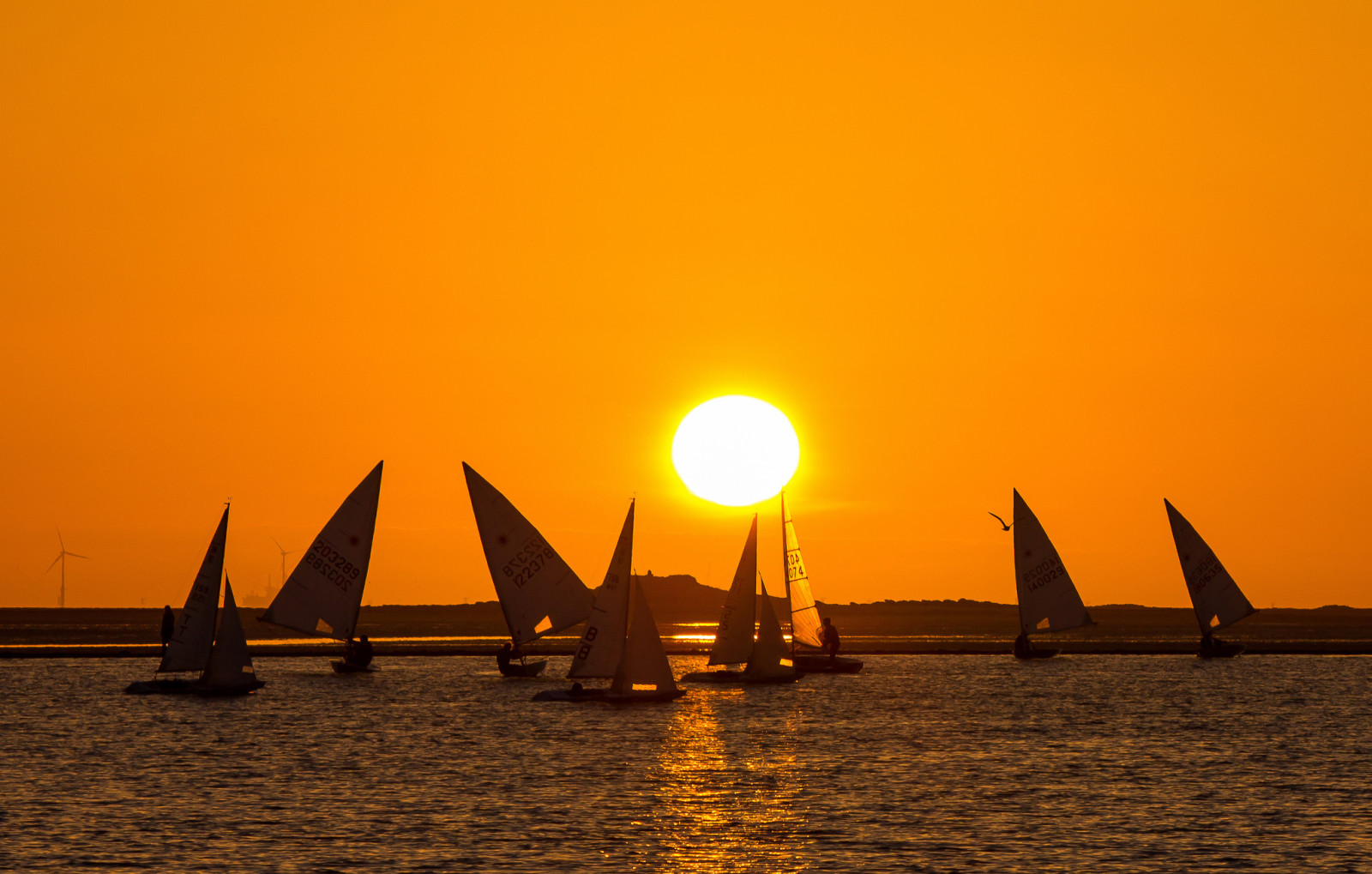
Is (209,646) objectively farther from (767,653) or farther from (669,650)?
(669,650)

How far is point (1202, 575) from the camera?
326 ft

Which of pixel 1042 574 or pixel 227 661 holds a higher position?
pixel 1042 574

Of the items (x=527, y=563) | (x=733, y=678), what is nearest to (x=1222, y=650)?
(x=733, y=678)

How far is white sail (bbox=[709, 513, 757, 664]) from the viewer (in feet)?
244

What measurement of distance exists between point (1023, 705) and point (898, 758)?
20.5 metres

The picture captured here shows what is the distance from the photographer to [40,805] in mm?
36594

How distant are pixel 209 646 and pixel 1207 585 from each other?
212 ft

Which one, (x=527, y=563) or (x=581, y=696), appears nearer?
(x=581, y=696)

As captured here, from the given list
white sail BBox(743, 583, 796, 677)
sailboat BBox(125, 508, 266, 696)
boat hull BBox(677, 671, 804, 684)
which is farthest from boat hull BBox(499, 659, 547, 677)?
sailboat BBox(125, 508, 266, 696)

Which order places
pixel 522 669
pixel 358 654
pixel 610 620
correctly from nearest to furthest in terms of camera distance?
pixel 610 620 → pixel 522 669 → pixel 358 654

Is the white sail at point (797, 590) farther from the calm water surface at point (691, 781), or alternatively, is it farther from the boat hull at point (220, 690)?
the boat hull at point (220, 690)

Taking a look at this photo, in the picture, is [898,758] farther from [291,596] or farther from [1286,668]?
[1286,668]

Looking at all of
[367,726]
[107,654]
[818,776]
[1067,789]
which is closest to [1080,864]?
[1067,789]

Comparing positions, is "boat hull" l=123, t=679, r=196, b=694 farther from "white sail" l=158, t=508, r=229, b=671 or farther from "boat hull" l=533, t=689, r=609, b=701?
"boat hull" l=533, t=689, r=609, b=701
